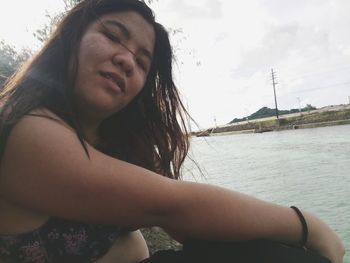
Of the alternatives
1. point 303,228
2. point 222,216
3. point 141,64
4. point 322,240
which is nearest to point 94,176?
point 222,216

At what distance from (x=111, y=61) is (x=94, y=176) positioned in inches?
20.1

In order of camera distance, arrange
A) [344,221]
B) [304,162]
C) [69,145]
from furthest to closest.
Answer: [304,162], [344,221], [69,145]

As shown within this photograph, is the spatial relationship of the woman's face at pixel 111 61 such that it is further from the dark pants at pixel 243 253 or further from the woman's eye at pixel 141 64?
the dark pants at pixel 243 253

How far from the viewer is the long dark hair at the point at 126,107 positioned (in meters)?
1.34

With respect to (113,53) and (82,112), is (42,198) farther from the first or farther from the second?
(113,53)

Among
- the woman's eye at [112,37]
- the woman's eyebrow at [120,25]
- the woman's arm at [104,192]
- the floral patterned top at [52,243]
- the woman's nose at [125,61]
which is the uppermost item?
the woman's eyebrow at [120,25]

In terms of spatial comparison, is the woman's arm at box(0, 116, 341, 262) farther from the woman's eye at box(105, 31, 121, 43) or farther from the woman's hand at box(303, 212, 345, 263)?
the woman's eye at box(105, 31, 121, 43)

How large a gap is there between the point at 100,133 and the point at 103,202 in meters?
0.78

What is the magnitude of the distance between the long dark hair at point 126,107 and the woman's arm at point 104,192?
0.17 meters

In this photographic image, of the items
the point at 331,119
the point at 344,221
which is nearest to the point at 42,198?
the point at 344,221

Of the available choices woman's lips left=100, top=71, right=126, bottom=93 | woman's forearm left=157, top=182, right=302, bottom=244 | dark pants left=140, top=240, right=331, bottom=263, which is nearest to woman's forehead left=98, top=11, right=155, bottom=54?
woman's lips left=100, top=71, right=126, bottom=93

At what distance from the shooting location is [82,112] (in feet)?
5.07

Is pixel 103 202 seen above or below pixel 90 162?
below

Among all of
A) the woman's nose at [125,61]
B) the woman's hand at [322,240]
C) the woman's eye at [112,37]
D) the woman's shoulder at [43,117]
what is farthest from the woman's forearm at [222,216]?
the woman's eye at [112,37]
